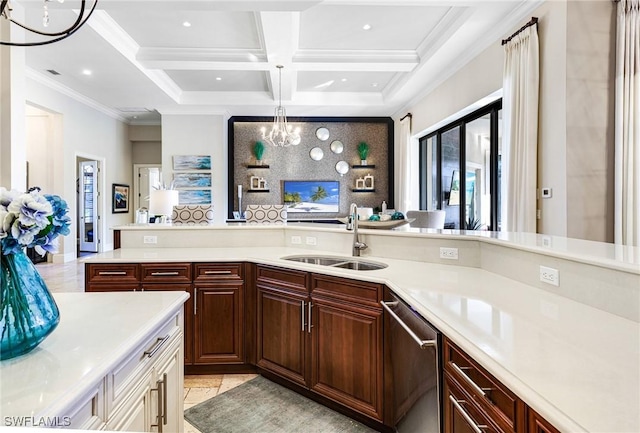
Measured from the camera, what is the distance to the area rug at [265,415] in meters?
2.08

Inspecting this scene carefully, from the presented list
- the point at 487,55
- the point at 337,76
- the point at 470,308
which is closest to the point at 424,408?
the point at 470,308

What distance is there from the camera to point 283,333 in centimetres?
247

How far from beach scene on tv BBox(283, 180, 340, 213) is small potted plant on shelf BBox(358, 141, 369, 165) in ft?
2.53

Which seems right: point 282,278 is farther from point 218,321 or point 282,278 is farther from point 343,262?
point 218,321

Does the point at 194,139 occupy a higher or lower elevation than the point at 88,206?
higher

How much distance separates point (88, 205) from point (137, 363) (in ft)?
28.2

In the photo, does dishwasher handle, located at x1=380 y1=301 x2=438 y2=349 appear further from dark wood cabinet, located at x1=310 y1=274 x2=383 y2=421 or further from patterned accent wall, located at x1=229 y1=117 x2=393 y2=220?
patterned accent wall, located at x1=229 y1=117 x2=393 y2=220

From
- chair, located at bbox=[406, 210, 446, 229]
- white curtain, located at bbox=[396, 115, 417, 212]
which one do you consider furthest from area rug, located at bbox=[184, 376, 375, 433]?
white curtain, located at bbox=[396, 115, 417, 212]

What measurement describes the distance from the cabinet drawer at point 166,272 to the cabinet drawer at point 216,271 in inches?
2.9

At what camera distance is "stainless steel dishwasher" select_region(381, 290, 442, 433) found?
131 centimetres

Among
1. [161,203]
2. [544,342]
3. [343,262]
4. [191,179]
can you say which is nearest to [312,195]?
[191,179]

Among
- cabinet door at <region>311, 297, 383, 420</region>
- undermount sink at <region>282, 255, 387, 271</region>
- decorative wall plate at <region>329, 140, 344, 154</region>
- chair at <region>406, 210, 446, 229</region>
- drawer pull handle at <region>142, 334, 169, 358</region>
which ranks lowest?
cabinet door at <region>311, 297, 383, 420</region>

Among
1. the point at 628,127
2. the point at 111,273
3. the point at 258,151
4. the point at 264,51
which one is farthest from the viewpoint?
the point at 258,151

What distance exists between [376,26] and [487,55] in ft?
4.48
